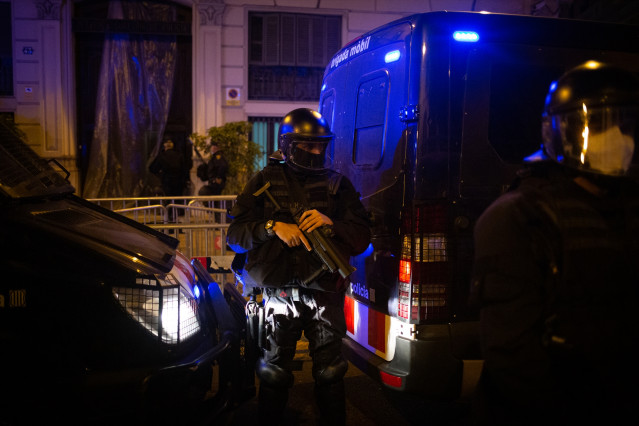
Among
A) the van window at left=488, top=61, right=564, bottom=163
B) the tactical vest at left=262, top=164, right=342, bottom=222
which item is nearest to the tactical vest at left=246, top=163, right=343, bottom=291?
the tactical vest at left=262, top=164, right=342, bottom=222

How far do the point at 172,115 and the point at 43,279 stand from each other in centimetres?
1137

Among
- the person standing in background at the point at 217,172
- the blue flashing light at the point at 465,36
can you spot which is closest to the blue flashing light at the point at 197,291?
the blue flashing light at the point at 465,36

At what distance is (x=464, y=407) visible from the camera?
397cm

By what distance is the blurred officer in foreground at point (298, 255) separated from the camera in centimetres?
325

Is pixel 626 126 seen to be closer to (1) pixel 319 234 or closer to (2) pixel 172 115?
(1) pixel 319 234

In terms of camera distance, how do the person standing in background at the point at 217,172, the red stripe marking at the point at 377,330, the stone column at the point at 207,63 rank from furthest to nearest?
the stone column at the point at 207,63 → the person standing in background at the point at 217,172 → the red stripe marking at the point at 377,330

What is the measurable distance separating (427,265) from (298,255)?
0.76m

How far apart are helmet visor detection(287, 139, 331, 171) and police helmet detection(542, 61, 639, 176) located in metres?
1.79

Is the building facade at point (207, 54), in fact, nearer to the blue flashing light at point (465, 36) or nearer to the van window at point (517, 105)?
the van window at point (517, 105)

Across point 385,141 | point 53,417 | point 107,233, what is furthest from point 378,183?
point 53,417

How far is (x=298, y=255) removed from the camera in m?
3.29

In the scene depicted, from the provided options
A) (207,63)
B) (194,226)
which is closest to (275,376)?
(194,226)

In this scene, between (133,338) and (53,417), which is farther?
(133,338)

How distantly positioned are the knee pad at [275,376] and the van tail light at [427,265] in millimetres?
799
